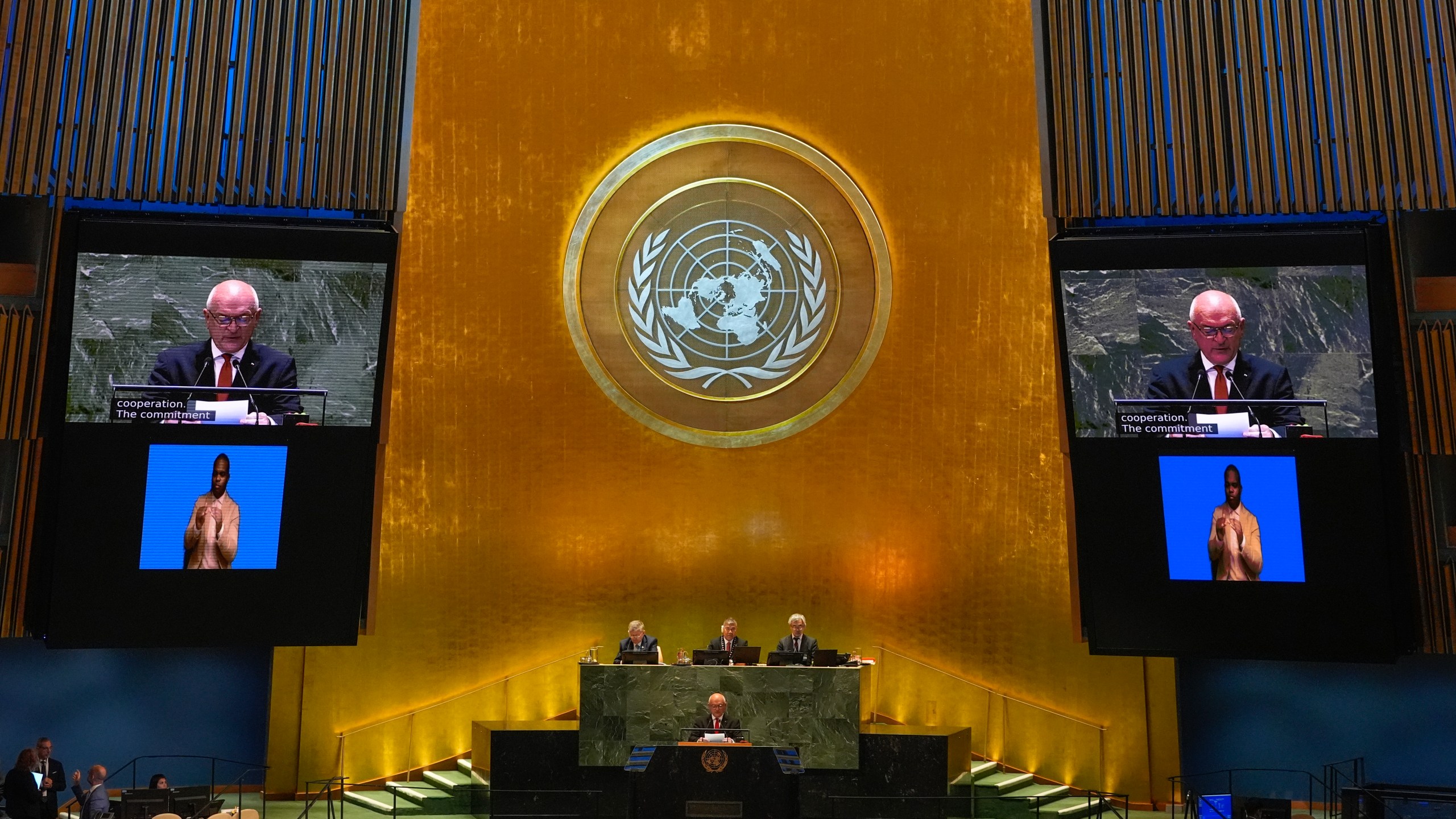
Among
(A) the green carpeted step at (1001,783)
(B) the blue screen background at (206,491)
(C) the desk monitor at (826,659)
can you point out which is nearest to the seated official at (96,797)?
(B) the blue screen background at (206,491)

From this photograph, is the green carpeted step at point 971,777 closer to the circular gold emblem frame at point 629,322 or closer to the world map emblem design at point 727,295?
the circular gold emblem frame at point 629,322

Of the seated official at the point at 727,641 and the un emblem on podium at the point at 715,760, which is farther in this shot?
the seated official at the point at 727,641

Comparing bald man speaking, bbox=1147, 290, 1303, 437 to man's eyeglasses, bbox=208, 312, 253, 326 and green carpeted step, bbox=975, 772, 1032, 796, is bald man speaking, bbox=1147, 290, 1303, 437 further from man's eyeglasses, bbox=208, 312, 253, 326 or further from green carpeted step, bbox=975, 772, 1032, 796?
Answer: man's eyeglasses, bbox=208, 312, 253, 326

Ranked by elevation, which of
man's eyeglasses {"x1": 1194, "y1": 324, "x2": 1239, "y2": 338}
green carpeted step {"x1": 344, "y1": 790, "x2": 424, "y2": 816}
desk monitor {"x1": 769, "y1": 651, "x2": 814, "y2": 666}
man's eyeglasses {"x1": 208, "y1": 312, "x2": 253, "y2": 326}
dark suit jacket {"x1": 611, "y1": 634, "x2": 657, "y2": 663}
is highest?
man's eyeglasses {"x1": 208, "y1": 312, "x2": 253, "y2": 326}

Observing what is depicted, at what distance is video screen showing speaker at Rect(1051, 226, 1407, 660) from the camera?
403 inches

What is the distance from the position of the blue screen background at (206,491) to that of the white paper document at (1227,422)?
281 inches

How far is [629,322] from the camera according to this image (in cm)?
1227

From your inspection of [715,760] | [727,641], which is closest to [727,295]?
[727,641]

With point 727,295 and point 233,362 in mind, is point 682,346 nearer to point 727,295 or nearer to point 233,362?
point 727,295

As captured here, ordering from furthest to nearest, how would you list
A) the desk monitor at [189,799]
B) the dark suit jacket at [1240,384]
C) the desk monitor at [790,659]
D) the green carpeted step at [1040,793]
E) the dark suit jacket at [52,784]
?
the green carpeted step at [1040,793] < the desk monitor at [790,659] < the dark suit jacket at [1240,384] < the dark suit jacket at [52,784] < the desk monitor at [189,799]

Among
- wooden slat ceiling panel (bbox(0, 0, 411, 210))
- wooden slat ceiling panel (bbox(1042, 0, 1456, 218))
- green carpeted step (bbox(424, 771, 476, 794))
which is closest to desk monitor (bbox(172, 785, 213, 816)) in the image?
green carpeted step (bbox(424, 771, 476, 794))

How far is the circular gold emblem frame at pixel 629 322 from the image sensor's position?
1223 cm

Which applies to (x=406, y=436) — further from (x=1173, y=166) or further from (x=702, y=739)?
(x=1173, y=166)

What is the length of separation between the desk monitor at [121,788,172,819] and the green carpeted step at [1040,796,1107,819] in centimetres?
648
